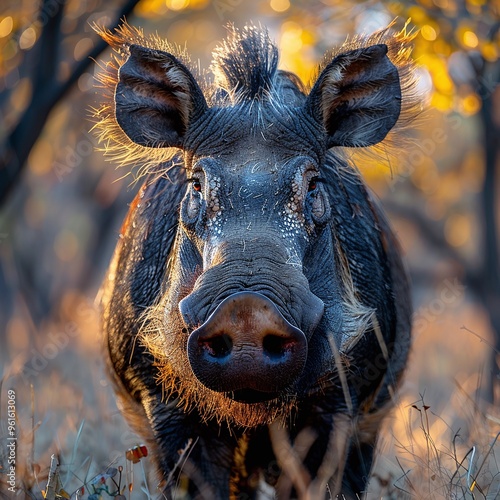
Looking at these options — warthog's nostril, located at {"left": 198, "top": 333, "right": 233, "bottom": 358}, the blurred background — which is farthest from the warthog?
the blurred background

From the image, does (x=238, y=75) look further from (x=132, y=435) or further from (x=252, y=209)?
(x=132, y=435)

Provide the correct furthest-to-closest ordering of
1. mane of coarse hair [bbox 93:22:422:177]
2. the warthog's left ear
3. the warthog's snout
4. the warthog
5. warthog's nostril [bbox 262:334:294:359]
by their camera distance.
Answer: mane of coarse hair [bbox 93:22:422:177]
the warthog's left ear
the warthog
warthog's nostril [bbox 262:334:294:359]
the warthog's snout

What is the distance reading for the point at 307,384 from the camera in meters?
4.25

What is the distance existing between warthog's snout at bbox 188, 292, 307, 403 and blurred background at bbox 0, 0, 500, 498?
787mm

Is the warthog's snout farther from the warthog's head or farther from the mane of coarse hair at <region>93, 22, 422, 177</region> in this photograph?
the mane of coarse hair at <region>93, 22, 422, 177</region>

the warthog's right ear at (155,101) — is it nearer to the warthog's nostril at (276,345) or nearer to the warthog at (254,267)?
the warthog at (254,267)

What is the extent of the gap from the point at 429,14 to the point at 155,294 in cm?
466

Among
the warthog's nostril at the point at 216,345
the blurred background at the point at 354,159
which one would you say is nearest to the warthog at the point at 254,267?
the warthog's nostril at the point at 216,345

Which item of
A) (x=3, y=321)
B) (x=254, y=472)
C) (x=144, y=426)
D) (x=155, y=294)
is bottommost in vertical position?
(x=3, y=321)

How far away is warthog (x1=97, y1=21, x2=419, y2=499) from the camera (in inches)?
155

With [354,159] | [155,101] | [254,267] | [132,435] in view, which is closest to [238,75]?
[155,101]

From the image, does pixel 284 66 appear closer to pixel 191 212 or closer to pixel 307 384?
pixel 191 212

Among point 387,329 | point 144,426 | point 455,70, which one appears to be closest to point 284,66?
point 387,329

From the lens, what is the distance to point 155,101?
509cm
